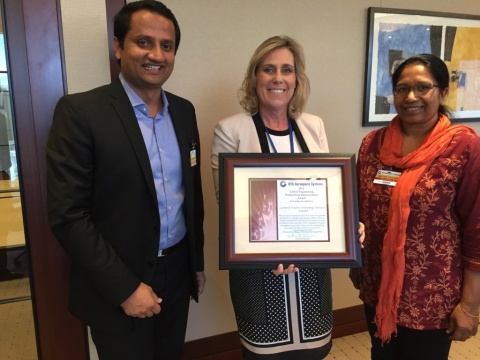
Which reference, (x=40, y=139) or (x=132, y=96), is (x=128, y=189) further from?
(x=40, y=139)

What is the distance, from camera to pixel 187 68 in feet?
6.36

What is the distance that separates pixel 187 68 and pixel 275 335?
135 centimetres

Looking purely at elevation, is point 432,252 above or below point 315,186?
below

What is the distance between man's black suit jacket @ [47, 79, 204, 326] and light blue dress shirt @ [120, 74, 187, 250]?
6 cm

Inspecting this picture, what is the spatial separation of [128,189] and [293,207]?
561 millimetres

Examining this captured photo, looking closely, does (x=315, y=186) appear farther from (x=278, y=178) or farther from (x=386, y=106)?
(x=386, y=106)

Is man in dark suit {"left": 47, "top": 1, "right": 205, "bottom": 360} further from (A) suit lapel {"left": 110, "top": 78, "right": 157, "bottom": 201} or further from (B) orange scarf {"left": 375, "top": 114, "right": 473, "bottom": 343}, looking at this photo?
(B) orange scarf {"left": 375, "top": 114, "right": 473, "bottom": 343}

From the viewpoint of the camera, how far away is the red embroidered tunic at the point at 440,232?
4.19 ft

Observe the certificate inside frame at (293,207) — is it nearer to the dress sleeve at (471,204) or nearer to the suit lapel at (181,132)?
the suit lapel at (181,132)

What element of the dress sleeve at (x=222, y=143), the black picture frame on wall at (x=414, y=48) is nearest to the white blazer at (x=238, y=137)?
the dress sleeve at (x=222, y=143)

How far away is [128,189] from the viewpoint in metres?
1.21

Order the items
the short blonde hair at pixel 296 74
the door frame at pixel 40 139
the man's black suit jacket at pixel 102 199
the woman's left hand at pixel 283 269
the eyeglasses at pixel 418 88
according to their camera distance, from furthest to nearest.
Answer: the door frame at pixel 40 139, the short blonde hair at pixel 296 74, the eyeglasses at pixel 418 88, the woman's left hand at pixel 283 269, the man's black suit jacket at pixel 102 199

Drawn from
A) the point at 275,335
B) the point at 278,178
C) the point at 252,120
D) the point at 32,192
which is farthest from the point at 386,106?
the point at 32,192

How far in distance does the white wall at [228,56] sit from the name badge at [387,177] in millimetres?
938
